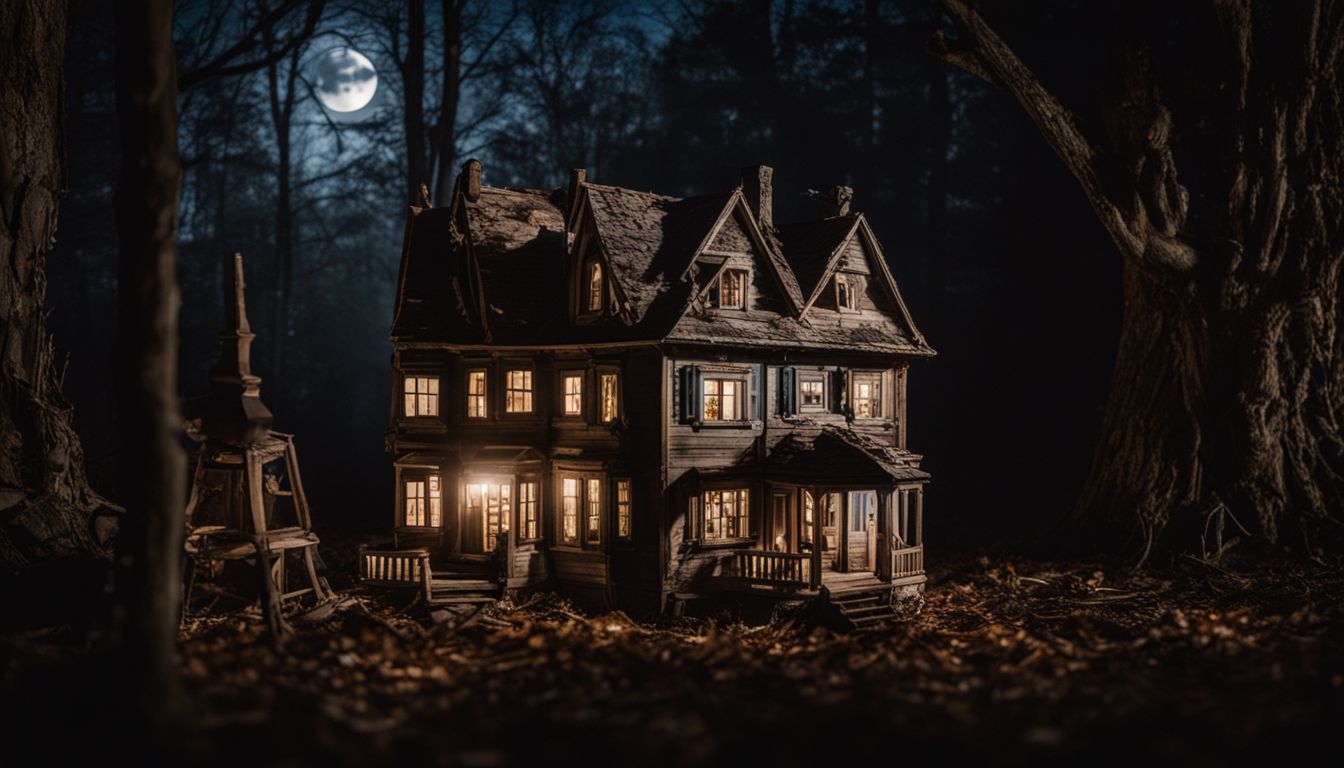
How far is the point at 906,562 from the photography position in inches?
901

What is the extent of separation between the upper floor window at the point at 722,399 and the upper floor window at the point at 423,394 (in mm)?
6197

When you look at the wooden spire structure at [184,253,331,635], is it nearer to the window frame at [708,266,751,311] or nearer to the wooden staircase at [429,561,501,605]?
the wooden staircase at [429,561,501,605]

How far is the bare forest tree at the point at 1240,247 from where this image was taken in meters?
23.5

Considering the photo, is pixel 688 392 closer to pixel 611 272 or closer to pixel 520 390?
pixel 611 272

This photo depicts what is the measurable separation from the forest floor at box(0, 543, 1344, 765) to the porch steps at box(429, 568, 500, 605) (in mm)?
4243

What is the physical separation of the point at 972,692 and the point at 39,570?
43.0 feet

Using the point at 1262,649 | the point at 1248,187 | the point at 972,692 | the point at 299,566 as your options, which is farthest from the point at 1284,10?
the point at 299,566

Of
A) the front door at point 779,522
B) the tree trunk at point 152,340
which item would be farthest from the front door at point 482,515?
the tree trunk at point 152,340

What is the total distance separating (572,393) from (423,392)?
3.51 m

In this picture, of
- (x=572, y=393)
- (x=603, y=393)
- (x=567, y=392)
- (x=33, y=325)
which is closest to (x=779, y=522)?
(x=603, y=393)

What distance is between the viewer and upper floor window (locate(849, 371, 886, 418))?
24922 mm

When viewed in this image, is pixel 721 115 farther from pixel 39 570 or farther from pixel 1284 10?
pixel 39 570

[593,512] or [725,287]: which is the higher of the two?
[725,287]

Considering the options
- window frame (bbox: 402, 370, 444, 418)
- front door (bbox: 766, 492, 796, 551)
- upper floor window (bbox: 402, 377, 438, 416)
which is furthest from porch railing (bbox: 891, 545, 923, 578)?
upper floor window (bbox: 402, 377, 438, 416)
